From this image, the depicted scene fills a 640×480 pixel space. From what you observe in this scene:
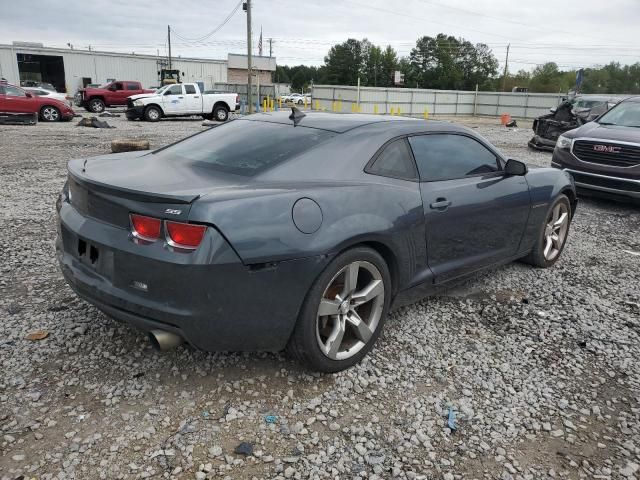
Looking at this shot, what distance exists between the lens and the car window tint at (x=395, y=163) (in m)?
3.25

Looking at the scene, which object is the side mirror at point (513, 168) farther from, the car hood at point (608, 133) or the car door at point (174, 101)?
the car door at point (174, 101)

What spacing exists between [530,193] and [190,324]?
3.20 meters

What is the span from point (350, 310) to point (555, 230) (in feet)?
9.97

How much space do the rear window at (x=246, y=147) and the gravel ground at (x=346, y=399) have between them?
3.84 feet

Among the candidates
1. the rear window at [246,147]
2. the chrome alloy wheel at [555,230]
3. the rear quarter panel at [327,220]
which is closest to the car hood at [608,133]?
the chrome alloy wheel at [555,230]

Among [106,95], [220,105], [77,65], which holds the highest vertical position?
[77,65]

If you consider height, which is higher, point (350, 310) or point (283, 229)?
point (283, 229)

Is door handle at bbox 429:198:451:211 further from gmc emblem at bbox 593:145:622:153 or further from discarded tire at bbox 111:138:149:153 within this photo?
discarded tire at bbox 111:138:149:153

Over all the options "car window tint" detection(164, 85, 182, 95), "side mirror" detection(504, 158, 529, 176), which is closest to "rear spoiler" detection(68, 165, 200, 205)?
"side mirror" detection(504, 158, 529, 176)

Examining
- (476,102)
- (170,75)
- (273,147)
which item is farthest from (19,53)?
(273,147)

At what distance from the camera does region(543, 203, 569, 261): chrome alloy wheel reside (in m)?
4.96

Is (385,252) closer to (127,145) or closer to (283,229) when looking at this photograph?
(283,229)

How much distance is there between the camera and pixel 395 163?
11.0 feet

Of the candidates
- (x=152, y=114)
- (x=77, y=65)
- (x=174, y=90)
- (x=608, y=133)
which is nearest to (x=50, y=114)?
(x=152, y=114)
